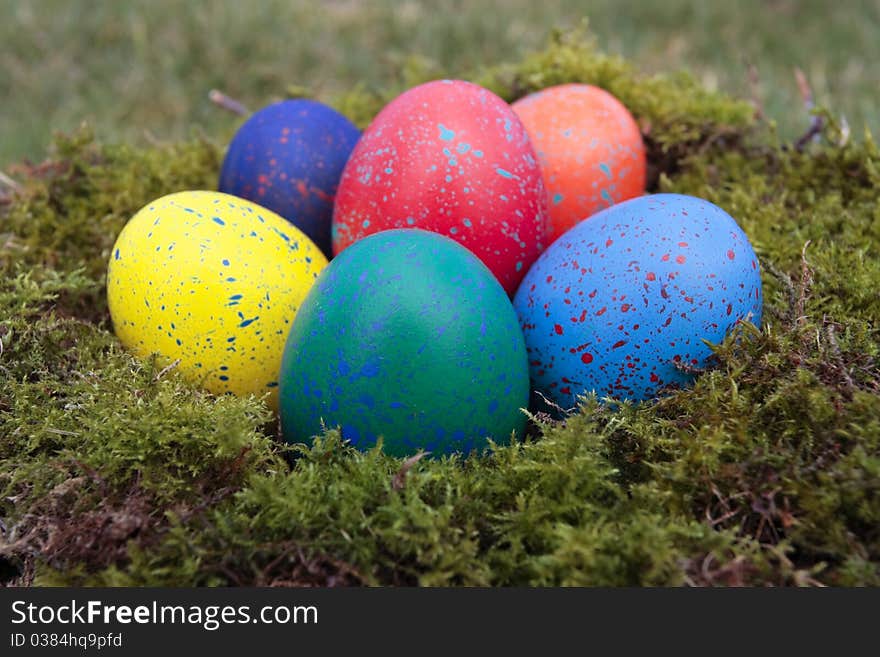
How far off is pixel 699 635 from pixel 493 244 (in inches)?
42.8

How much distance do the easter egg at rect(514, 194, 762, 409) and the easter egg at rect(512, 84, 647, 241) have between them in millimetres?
422

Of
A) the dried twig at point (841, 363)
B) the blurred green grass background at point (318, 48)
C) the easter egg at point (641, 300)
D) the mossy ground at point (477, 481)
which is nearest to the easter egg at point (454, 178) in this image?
the easter egg at point (641, 300)

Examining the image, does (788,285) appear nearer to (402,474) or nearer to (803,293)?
(803,293)

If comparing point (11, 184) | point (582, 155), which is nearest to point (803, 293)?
point (582, 155)

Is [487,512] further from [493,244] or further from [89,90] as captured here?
[89,90]

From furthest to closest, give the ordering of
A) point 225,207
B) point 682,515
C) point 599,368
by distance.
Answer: point 225,207 < point 599,368 < point 682,515

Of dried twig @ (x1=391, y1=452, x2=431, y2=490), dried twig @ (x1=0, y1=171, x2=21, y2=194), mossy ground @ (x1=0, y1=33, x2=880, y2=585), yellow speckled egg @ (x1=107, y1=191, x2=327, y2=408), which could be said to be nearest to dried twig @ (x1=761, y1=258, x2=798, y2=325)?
mossy ground @ (x1=0, y1=33, x2=880, y2=585)

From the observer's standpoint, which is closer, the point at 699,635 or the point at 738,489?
the point at 699,635

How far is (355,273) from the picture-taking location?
172 cm

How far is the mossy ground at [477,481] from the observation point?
146cm

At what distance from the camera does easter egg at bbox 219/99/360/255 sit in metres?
2.39

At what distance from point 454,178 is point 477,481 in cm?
79

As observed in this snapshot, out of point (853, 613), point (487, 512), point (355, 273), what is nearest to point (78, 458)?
point (355, 273)

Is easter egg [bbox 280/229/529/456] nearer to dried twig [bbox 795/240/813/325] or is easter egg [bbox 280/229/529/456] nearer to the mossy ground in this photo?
the mossy ground
